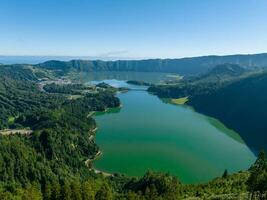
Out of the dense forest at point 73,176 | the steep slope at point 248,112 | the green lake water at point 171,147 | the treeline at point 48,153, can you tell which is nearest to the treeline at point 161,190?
the dense forest at point 73,176

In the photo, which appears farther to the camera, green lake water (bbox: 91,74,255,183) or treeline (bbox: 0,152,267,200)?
green lake water (bbox: 91,74,255,183)

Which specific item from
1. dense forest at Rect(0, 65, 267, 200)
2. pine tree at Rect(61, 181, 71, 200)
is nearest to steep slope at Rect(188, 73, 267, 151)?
dense forest at Rect(0, 65, 267, 200)

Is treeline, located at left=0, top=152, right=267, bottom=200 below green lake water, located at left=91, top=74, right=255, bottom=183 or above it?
above

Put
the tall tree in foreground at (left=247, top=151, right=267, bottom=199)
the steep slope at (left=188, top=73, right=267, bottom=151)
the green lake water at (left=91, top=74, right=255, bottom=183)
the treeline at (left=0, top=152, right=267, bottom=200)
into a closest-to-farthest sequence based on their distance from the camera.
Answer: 1. the tall tree in foreground at (left=247, top=151, right=267, bottom=199)
2. the treeline at (left=0, top=152, right=267, bottom=200)
3. the green lake water at (left=91, top=74, right=255, bottom=183)
4. the steep slope at (left=188, top=73, right=267, bottom=151)

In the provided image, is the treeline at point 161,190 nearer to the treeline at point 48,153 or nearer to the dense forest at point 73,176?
the dense forest at point 73,176

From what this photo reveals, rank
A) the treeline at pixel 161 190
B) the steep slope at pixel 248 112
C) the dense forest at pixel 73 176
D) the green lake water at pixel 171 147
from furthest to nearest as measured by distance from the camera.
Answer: the steep slope at pixel 248 112
the green lake water at pixel 171 147
the dense forest at pixel 73 176
the treeline at pixel 161 190

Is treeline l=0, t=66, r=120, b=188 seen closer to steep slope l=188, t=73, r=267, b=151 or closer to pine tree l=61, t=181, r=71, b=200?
pine tree l=61, t=181, r=71, b=200

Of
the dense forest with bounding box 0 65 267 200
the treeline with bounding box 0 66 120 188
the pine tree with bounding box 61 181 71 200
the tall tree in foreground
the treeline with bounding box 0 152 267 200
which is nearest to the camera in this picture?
the tall tree in foreground

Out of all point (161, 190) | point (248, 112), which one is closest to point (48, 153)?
point (161, 190)

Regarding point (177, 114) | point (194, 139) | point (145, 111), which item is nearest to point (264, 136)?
point (194, 139)
